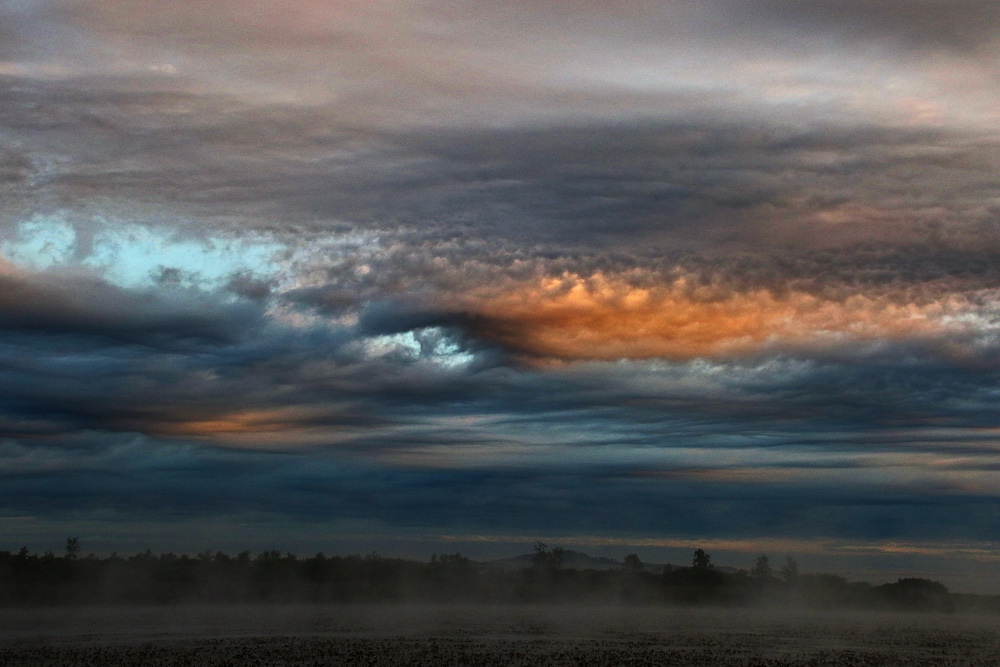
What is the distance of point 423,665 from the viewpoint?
52.1m

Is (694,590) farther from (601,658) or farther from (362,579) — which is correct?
(601,658)

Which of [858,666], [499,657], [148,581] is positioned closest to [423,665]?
[499,657]

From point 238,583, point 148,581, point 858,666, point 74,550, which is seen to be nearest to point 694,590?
point 238,583

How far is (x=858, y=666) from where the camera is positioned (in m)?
56.6

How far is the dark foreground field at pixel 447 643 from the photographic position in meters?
55.1

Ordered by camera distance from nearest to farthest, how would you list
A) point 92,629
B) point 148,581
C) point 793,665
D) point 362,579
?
point 793,665 → point 92,629 → point 148,581 → point 362,579

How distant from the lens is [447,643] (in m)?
65.6

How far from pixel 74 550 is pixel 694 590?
105 m

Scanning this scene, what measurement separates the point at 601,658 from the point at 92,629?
4021 centimetres

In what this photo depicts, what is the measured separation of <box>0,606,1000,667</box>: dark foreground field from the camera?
181 ft

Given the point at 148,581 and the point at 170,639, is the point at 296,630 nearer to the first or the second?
the point at 170,639

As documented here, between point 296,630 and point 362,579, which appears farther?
point 362,579

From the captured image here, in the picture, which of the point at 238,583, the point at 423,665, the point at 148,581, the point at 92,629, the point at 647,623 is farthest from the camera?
the point at 238,583

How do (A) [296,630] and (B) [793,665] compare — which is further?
(A) [296,630]
